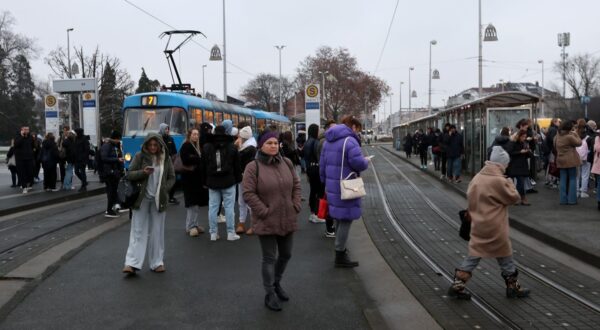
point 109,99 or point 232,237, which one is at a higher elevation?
point 109,99

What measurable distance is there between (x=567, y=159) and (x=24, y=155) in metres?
14.0

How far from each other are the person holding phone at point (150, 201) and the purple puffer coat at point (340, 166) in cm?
194

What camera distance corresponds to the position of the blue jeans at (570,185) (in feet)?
37.6

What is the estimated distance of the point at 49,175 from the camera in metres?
16.2

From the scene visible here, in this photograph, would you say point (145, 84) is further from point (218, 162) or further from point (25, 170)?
point (218, 162)

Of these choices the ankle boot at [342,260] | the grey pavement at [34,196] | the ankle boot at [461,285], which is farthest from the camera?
the grey pavement at [34,196]

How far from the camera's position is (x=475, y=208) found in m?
5.72

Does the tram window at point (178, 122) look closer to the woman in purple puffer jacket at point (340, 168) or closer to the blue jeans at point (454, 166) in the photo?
the blue jeans at point (454, 166)

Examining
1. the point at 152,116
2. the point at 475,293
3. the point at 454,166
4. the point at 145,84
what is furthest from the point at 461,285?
the point at 145,84

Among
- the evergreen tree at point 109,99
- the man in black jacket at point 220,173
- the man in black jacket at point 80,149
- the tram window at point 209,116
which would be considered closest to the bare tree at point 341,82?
the evergreen tree at point 109,99

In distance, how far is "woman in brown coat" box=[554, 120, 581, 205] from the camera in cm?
1131

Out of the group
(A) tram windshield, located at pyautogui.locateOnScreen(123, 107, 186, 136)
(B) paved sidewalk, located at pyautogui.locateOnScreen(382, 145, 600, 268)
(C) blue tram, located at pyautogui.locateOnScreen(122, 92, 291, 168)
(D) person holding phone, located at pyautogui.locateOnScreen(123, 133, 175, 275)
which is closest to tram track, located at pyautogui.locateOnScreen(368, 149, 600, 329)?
(B) paved sidewalk, located at pyautogui.locateOnScreen(382, 145, 600, 268)

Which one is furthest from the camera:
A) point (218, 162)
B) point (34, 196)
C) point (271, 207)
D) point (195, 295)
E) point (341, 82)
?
point (341, 82)

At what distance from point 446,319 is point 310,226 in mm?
5229
